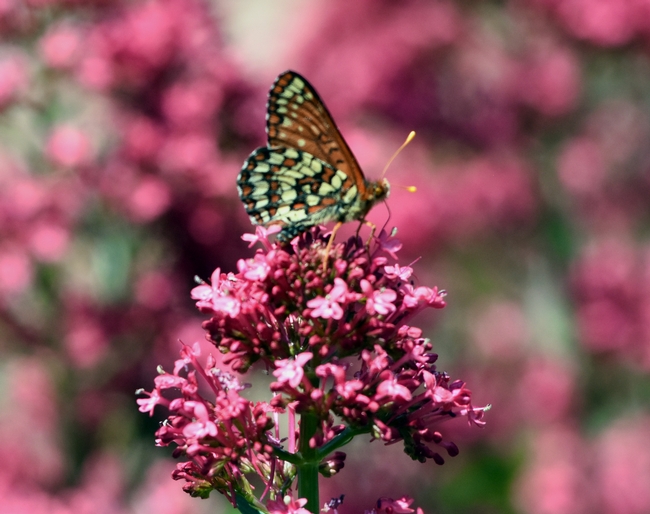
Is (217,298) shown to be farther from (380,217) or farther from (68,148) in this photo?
(380,217)

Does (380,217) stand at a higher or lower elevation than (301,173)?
higher

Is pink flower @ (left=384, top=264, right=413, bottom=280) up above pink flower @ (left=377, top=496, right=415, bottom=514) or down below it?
above

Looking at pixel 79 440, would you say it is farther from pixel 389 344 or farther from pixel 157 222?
pixel 389 344

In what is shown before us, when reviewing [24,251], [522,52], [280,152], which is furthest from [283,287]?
[522,52]

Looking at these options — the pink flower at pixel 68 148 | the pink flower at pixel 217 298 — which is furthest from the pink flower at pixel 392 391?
the pink flower at pixel 68 148

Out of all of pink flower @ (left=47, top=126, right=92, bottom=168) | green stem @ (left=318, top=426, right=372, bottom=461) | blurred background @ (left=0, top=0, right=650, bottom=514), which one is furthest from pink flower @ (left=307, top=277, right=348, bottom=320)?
pink flower @ (left=47, top=126, right=92, bottom=168)

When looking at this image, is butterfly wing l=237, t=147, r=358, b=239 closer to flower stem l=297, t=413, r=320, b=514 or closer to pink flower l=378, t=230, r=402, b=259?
pink flower l=378, t=230, r=402, b=259

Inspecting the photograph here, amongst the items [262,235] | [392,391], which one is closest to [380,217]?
[262,235]
